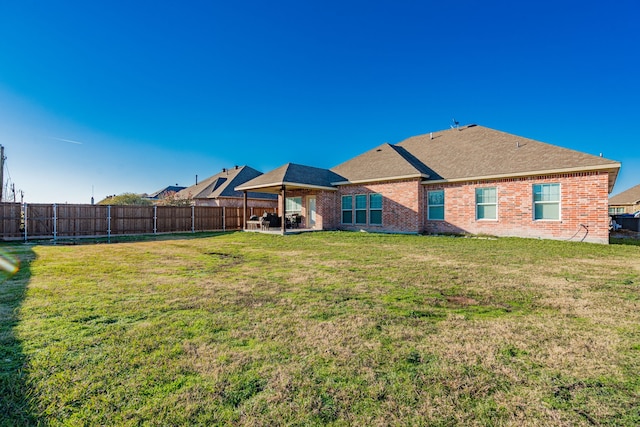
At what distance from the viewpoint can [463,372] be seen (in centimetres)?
242

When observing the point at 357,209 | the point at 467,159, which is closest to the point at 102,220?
the point at 357,209

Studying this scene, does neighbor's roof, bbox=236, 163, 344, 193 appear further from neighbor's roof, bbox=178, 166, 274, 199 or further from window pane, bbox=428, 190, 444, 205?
neighbor's roof, bbox=178, 166, 274, 199

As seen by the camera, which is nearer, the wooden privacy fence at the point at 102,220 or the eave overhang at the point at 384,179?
the wooden privacy fence at the point at 102,220

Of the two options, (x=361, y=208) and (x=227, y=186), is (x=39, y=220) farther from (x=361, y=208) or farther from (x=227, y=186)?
(x=361, y=208)

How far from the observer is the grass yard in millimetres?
1947

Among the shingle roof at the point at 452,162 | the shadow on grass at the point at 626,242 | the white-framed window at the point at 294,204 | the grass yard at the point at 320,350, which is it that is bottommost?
the grass yard at the point at 320,350

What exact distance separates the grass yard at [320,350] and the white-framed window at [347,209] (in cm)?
1211

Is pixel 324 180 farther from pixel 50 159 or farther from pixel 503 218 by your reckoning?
pixel 50 159

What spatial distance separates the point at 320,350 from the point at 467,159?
15.0m

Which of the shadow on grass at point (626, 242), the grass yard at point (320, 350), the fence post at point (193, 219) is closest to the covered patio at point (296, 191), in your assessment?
the fence post at point (193, 219)

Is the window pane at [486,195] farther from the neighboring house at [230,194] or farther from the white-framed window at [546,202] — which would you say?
the neighboring house at [230,194]

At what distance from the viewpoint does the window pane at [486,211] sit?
44.8ft

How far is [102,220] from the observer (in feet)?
54.4

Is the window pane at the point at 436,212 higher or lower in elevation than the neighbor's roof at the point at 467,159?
lower
